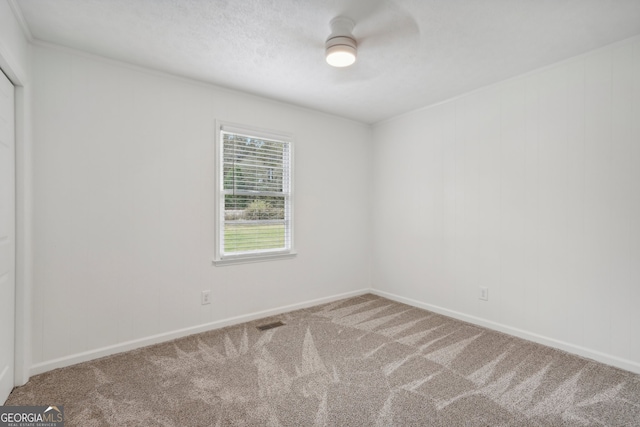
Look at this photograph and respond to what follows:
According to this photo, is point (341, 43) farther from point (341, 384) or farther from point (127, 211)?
point (341, 384)

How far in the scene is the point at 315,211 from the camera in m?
3.95

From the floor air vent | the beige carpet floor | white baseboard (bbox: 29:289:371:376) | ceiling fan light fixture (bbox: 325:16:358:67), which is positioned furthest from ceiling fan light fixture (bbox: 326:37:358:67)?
white baseboard (bbox: 29:289:371:376)

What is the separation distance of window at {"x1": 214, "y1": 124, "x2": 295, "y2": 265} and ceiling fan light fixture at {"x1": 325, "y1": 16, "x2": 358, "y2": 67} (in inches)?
55.3

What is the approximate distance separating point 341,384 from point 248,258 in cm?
169

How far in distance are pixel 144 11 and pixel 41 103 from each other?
3.66 feet

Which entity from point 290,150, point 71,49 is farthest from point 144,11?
point 290,150

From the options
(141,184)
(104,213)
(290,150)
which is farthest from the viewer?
(290,150)

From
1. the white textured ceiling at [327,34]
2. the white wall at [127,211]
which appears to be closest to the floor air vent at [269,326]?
the white wall at [127,211]

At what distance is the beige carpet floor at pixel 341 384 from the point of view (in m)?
1.81

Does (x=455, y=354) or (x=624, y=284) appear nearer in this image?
(x=624, y=284)

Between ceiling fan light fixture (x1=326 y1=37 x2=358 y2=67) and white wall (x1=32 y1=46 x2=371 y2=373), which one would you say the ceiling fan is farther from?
white wall (x1=32 y1=46 x2=371 y2=373)

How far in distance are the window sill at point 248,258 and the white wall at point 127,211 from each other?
57mm

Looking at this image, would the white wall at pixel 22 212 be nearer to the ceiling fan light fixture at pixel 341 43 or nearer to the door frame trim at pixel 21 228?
Answer: the door frame trim at pixel 21 228

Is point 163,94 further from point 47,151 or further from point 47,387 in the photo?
point 47,387
